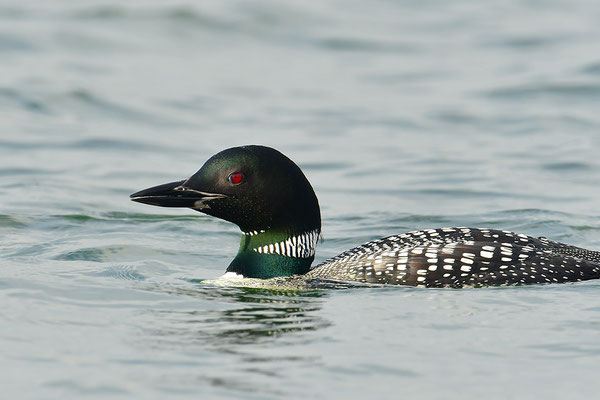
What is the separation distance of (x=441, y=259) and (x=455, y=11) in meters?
13.4

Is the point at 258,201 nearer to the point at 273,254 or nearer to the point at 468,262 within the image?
the point at 273,254

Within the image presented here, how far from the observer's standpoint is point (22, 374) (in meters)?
5.14

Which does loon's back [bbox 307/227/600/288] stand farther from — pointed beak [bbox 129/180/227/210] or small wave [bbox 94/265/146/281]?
small wave [bbox 94/265/146/281]

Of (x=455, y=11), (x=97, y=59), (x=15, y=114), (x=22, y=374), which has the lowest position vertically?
(x=22, y=374)

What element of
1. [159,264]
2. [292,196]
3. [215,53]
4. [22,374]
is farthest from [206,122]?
[22,374]

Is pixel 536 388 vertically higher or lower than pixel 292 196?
lower

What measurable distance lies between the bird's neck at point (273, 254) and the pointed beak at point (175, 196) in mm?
390

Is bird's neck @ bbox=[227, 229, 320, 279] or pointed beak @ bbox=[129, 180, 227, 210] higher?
pointed beak @ bbox=[129, 180, 227, 210]

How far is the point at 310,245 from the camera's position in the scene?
7.31 meters

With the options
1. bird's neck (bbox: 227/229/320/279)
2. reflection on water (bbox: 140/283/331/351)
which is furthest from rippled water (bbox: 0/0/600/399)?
bird's neck (bbox: 227/229/320/279)

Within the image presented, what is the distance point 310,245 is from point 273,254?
238mm

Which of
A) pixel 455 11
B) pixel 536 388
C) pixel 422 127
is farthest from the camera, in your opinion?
pixel 455 11

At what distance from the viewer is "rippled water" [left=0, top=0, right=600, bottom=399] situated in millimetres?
5340

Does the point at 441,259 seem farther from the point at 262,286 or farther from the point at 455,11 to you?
the point at 455,11
